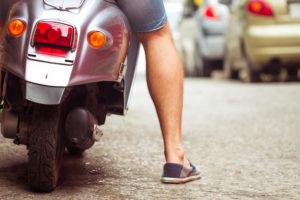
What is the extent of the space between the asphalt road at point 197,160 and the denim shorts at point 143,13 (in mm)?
722

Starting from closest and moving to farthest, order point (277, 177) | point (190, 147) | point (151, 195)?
1. point (151, 195)
2. point (277, 177)
3. point (190, 147)

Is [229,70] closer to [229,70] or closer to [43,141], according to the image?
[229,70]

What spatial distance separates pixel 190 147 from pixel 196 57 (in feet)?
31.6

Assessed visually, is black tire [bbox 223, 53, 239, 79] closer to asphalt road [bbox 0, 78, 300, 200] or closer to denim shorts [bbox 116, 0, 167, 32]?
asphalt road [bbox 0, 78, 300, 200]

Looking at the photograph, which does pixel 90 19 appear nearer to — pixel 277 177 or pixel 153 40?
pixel 153 40

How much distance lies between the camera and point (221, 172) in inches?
171

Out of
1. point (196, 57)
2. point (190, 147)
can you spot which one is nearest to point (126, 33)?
point (190, 147)

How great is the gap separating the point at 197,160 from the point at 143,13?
1.36 metres

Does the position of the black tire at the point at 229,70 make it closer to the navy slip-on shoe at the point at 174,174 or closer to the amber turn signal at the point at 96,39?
the navy slip-on shoe at the point at 174,174

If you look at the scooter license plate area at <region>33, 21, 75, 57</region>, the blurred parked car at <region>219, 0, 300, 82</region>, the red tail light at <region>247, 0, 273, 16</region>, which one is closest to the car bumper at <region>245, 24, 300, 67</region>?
the blurred parked car at <region>219, 0, 300, 82</region>

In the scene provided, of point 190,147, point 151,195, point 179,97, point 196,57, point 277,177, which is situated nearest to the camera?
point 151,195

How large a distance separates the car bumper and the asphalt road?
10.4ft

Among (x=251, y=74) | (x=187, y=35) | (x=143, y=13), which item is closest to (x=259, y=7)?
(x=251, y=74)

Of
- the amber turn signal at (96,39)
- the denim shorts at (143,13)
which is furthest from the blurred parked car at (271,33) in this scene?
the amber turn signal at (96,39)
